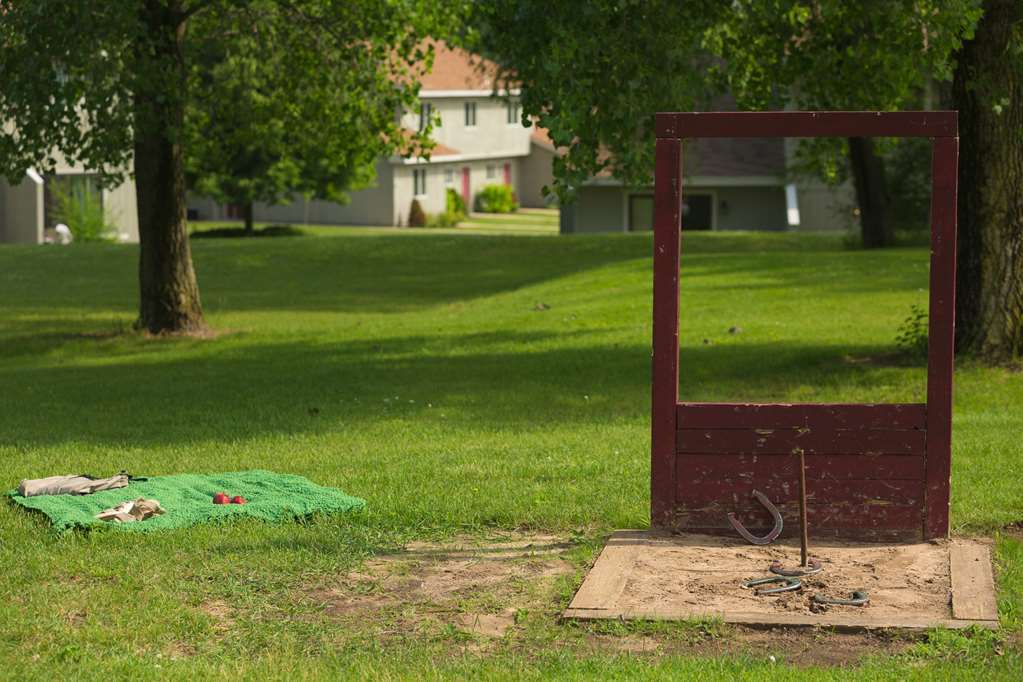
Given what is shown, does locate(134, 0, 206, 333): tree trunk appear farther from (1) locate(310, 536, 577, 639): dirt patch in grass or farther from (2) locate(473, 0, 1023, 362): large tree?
(1) locate(310, 536, 577, 639): dirt patch in grass

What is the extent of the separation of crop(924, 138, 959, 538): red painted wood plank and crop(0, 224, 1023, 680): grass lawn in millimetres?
542

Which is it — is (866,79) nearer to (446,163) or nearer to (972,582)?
(972,582)

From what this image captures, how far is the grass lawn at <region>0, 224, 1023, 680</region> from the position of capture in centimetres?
612

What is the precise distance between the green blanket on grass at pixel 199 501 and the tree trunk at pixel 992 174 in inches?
285

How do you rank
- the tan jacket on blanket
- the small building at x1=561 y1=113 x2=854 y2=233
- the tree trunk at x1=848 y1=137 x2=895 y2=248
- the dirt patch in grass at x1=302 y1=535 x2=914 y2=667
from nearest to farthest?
the dirt patch in grass at x1=302 y1=535 x2=914 y2=667
the tan jacket on blanket
the tree trunk at x1=848 y1=137 x2=895 y2=248
the small building at x1=561 y1=113 x2=854 y2=233

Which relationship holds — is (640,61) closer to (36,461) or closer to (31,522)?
(36,461)

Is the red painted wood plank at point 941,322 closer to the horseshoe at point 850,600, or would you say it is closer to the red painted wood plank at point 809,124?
the red painted wood plank at point 809,124

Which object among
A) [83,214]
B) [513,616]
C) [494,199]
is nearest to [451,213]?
[494,199]

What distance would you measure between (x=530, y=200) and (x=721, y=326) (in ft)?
183

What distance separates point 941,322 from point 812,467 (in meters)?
0.98

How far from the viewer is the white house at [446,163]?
203ft

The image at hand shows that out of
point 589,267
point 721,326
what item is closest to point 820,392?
point 721,326

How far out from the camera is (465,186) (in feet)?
223

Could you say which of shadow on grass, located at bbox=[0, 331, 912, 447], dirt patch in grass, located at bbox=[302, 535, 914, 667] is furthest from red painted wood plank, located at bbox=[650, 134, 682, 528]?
shadow on grass, located at bbox=[0, 331, 912, 447]
